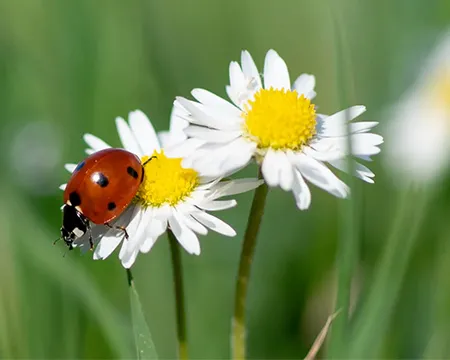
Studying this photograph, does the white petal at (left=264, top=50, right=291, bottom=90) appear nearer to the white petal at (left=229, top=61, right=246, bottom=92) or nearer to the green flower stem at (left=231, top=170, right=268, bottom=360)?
the white petal at (left=229, top=61, right=246, bottom=92)

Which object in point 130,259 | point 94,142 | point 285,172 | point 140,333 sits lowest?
point 140,333

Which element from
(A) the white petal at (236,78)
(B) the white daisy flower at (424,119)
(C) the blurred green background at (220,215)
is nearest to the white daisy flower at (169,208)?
(A) the white petal at (236,78)

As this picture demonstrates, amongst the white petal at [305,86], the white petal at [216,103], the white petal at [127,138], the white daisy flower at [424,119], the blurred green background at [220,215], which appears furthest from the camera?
the white daisy flower at [424,119]

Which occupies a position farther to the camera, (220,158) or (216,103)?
(216,103)

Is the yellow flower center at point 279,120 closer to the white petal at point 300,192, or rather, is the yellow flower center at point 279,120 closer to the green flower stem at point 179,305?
the white petal at point 300,192

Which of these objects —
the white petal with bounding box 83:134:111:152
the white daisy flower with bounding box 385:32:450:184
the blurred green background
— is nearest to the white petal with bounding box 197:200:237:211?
the blurred green background

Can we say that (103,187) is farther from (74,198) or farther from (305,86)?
(305,86)

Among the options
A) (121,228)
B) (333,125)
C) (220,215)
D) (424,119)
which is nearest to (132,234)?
(121,228)
